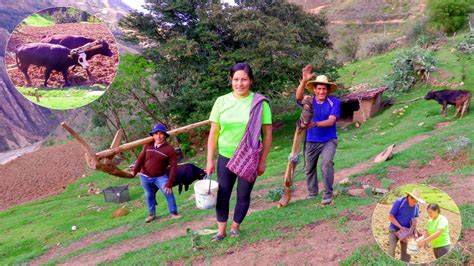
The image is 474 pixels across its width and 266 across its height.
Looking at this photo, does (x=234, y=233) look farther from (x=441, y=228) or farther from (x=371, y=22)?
(x=371, y=22)

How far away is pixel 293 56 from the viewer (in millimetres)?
18359

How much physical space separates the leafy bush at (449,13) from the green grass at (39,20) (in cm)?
4021

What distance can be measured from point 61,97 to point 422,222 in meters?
2.19

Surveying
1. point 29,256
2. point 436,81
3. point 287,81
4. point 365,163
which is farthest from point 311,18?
point 29,256

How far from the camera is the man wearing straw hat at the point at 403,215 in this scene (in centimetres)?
204

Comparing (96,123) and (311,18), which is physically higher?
(311,18)

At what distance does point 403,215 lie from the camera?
2.09 metres

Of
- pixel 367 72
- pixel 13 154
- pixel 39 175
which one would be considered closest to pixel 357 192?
pixel 39 175

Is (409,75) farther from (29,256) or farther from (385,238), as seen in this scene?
(385,238)

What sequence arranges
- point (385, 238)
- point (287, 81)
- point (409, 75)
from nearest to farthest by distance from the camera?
point (385, 238)
point (287, 81)
point (409, 75)

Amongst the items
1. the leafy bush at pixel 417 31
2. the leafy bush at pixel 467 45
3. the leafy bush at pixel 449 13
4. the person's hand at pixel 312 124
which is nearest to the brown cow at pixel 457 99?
the person's hand at pixel 312 124

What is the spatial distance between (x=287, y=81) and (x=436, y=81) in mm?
8679

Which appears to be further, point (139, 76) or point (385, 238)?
point (139, 76)

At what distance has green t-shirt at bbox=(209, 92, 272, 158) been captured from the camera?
4.19 meters
